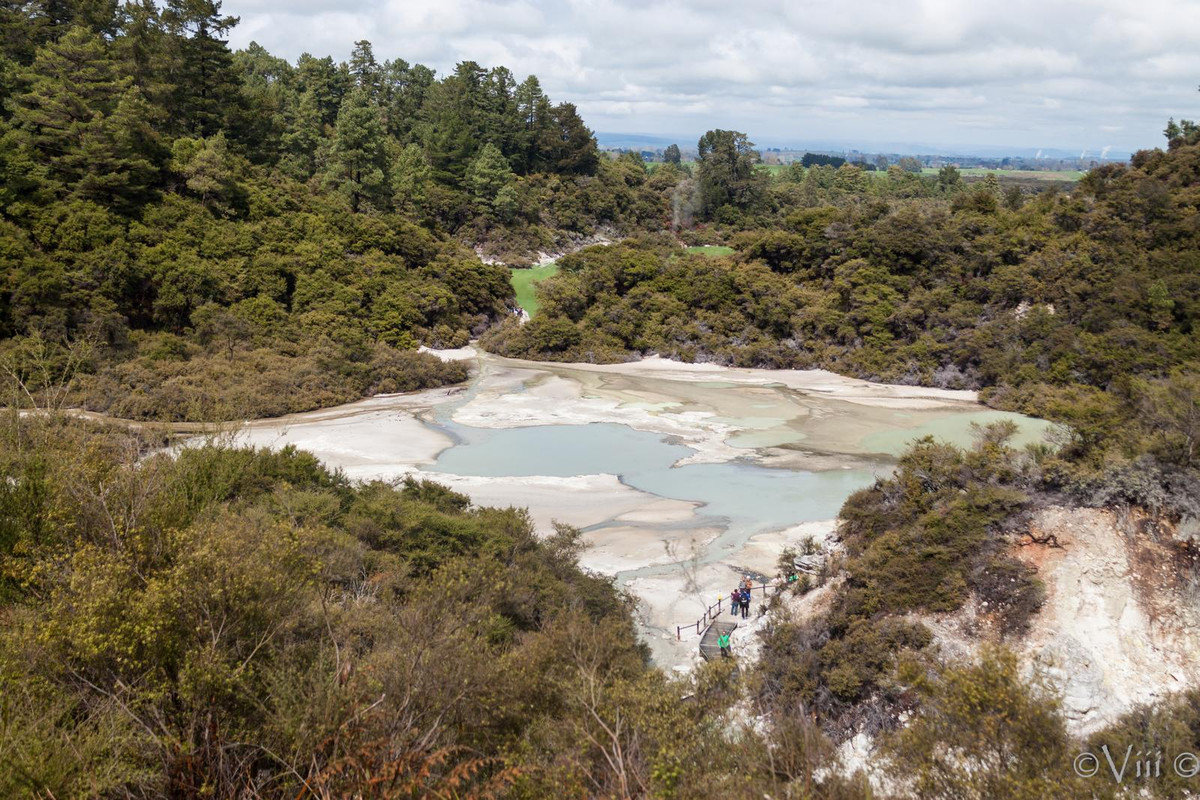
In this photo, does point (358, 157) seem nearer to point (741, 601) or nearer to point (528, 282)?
point (528, 282)

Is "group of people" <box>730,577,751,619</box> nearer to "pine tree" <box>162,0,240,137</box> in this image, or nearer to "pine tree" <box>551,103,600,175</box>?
"pine tree" <box>162,0,240,137</box>

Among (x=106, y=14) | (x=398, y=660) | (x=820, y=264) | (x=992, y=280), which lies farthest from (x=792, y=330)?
(x=106, y=14)

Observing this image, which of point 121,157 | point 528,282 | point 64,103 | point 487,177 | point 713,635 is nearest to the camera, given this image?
point 713,635

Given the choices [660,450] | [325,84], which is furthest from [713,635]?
[325,84]

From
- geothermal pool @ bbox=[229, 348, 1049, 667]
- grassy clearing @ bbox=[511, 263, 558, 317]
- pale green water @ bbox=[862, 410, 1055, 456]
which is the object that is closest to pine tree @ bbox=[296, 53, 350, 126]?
grassy clearing @ bbox=[511, 263, 558, 317]

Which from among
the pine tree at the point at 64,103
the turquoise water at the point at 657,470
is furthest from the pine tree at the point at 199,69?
the turquoise water at the point at 657,470

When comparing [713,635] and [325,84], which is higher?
[325,84]

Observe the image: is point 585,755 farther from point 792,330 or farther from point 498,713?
point 792,330
